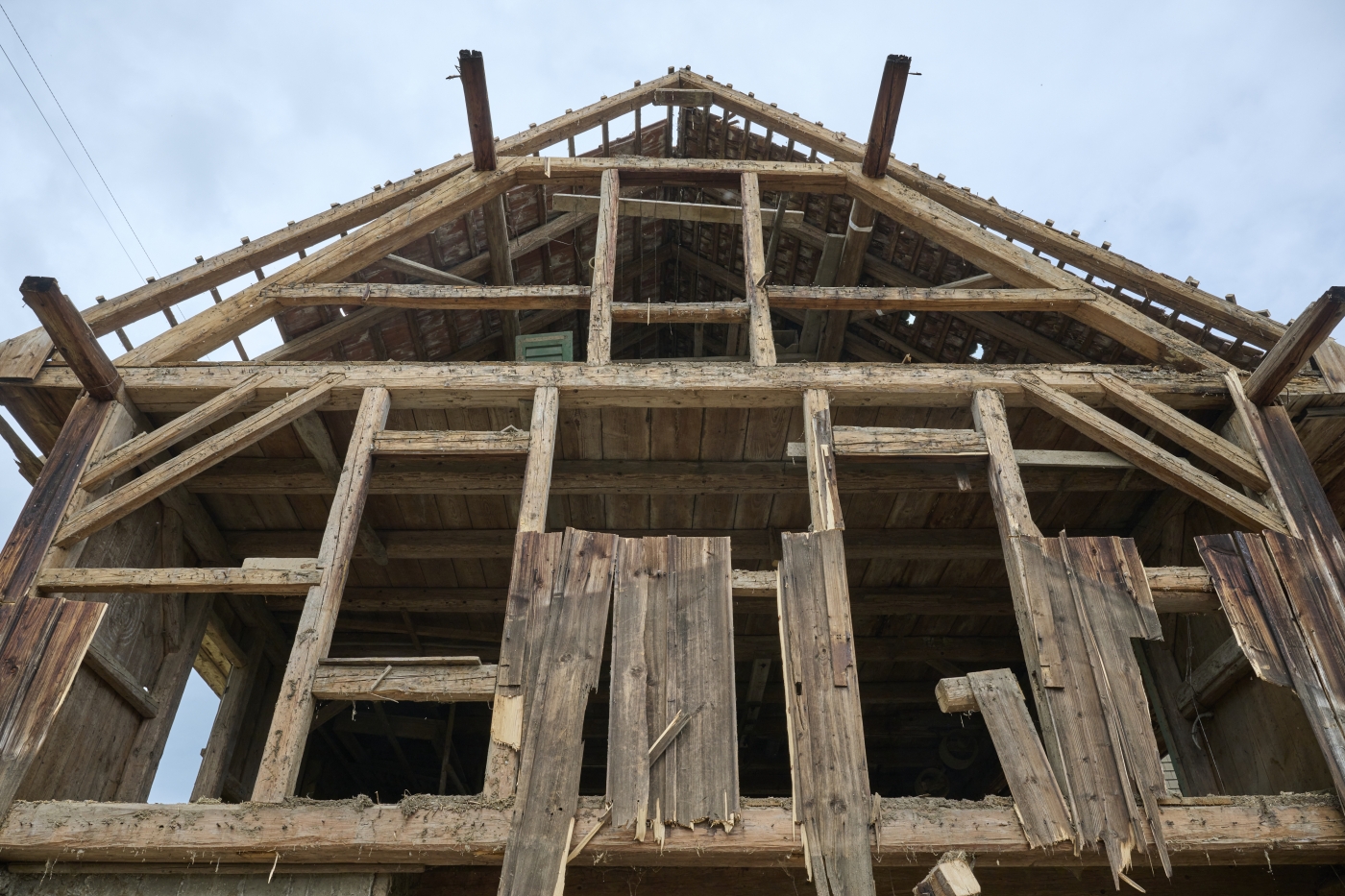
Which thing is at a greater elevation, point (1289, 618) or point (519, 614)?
point (1289, 618)

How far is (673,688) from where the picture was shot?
5.12m

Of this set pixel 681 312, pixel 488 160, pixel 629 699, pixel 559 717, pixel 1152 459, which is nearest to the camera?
pixel 559 717

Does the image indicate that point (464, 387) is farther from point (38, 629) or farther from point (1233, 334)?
point (1233, 334)

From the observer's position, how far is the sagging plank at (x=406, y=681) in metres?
5.10

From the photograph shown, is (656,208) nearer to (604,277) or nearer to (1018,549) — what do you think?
(604,277)

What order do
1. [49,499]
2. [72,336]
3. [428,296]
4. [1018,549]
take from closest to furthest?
[1018,549] → [49,499] → [72,336] → [428,296]

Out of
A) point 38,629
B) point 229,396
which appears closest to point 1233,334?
point 229,396

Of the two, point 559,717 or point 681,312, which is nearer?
point 559,717

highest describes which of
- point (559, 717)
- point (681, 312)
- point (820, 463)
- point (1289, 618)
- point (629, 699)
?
point (681, 312)

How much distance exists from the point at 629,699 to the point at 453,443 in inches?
87.8

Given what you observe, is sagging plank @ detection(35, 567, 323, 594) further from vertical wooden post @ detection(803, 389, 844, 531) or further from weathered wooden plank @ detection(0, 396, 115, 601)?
vertical wooden post @ detection(803, 389, 844, 531)

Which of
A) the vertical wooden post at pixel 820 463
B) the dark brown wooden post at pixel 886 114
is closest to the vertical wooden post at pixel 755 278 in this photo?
the vertical wooden post at pixel 820 463

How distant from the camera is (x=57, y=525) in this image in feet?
19.3

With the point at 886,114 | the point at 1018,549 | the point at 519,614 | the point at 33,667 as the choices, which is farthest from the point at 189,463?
the point at 886,114
